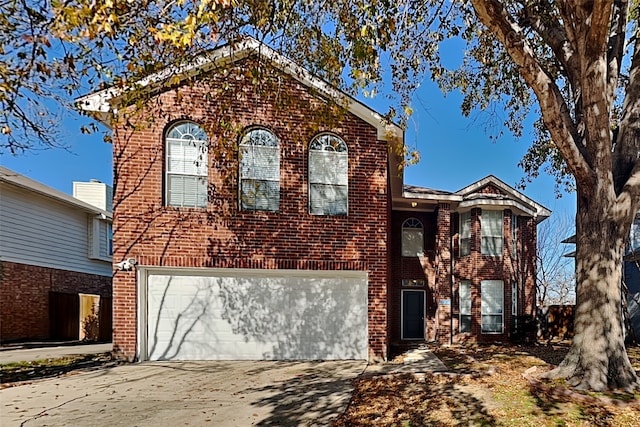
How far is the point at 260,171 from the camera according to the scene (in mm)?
9688

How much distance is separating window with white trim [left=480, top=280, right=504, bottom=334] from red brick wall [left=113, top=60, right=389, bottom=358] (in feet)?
25.4

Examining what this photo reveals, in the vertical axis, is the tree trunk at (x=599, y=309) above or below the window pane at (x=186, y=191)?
below

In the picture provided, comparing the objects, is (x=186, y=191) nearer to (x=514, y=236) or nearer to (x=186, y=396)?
(x=186, y=396)

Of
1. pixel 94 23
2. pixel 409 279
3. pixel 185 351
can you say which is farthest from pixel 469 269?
pixel 94 23

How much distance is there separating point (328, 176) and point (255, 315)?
388 cm

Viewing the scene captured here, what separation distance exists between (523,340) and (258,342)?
11006 millimetres

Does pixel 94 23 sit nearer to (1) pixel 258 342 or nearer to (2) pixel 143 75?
(2) pixel 143 75

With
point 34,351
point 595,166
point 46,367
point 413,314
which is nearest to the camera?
point 595,166

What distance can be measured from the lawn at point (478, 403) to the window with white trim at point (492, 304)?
295 inches

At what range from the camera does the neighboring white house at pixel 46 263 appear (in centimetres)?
1329

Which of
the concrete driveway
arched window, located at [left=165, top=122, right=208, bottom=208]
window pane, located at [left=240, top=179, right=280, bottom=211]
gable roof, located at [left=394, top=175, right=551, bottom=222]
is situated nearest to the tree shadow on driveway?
the concrete driveway

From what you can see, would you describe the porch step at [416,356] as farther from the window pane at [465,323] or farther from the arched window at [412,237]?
the arched window at [412,237]

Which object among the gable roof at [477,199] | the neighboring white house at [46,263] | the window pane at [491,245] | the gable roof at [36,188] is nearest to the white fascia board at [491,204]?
the gable roof at [477,199]

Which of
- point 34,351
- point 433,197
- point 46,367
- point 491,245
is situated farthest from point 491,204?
point 34,351
